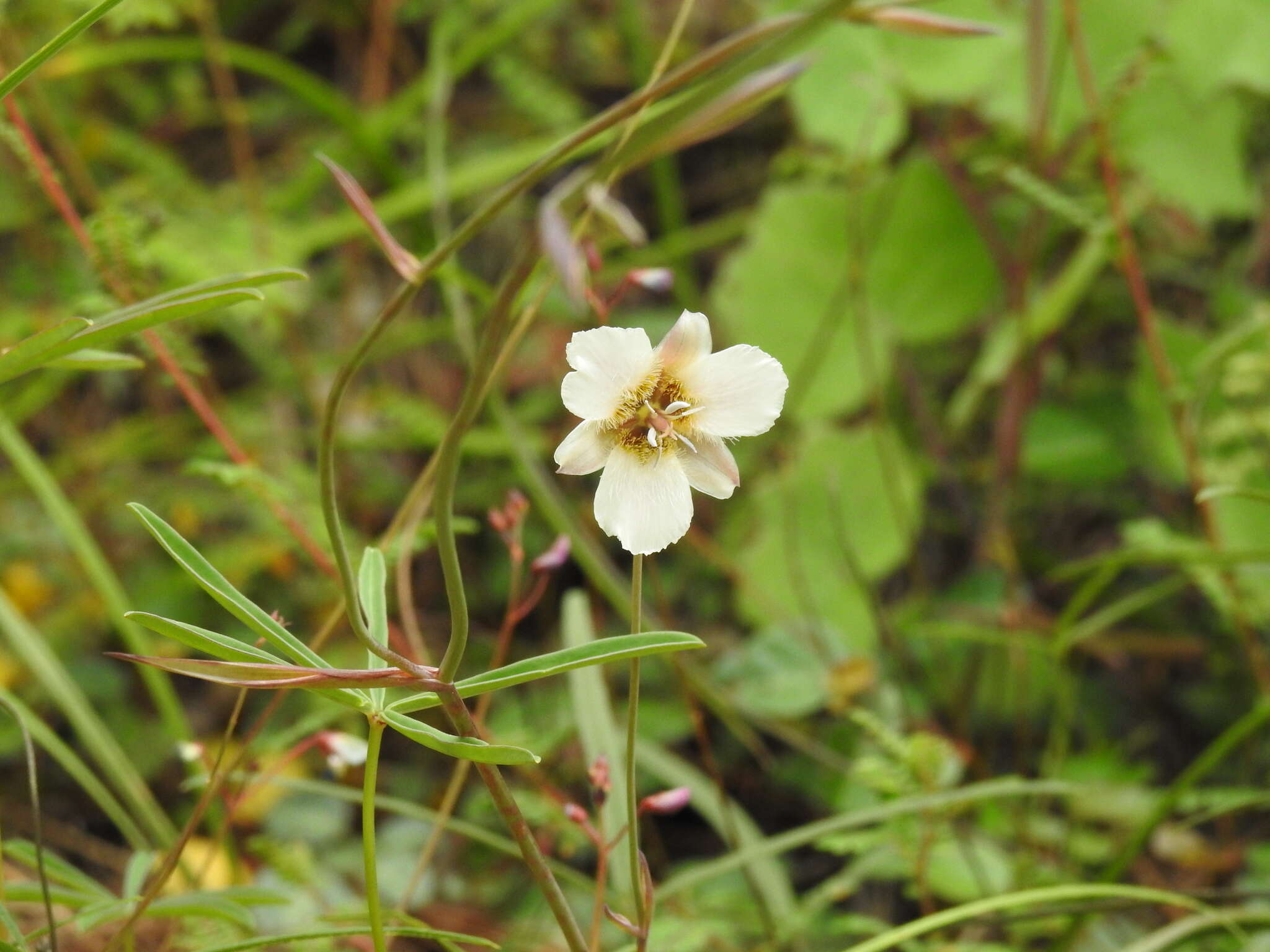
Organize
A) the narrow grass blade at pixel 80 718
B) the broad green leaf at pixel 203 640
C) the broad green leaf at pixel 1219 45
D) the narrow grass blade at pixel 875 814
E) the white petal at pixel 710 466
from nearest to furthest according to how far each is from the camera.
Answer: the broad green leaf at pixel 203 640 → the white petal at pixel 710 466 → the narrow grass blade at pixel 875 814 → the narrow grass blade at pixel 80 718 → the broad green leaf at pixel 1219 45

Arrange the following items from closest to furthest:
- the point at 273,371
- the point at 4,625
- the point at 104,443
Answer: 1. the point at 4,625
2. the point at 104,443
3. the point at 273,371

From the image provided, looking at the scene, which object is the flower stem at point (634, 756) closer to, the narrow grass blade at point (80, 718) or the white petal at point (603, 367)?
the white petal at point (603, 367)

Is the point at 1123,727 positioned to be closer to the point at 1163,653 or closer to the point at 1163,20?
the point at 1163,653

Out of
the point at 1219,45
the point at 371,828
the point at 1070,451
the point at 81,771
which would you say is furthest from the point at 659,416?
the point at 1219,45

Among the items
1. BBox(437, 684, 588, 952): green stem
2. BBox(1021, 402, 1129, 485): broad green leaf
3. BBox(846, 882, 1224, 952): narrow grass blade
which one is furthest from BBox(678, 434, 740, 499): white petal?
BBox(1021, 402, 1129, 485): broad green leaf

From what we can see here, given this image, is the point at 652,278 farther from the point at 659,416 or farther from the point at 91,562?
the point at 91,562

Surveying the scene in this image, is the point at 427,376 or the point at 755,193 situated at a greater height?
the point at 755,193

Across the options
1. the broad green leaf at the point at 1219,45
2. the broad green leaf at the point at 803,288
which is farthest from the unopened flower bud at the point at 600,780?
the broad green leaf at the point at 1219,45

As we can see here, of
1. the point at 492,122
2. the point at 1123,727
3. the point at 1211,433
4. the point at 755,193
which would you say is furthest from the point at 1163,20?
the point at 492,122
